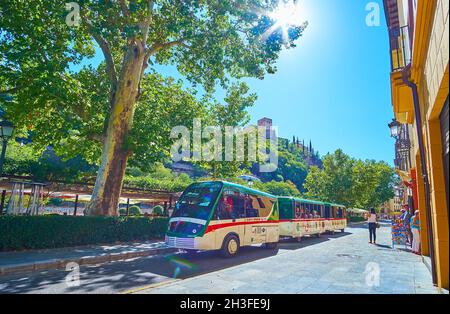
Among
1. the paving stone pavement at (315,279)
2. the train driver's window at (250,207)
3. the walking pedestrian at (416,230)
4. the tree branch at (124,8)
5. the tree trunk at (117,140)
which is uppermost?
the tree branch at (124,8)

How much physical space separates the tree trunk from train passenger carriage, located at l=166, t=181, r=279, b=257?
407 centimetres

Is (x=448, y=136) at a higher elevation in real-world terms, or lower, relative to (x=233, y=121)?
lower

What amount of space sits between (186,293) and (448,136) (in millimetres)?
5179

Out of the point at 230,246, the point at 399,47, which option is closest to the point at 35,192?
the point at 230,246

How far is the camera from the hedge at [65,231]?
9.75 meters

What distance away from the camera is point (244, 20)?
1430 centimetres

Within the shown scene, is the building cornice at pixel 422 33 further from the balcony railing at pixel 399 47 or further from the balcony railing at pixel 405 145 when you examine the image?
the balcony railing at pixel 405 145

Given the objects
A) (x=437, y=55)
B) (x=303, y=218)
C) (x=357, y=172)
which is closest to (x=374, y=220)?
(x=303, y=218)

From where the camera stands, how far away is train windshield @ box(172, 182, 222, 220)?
10.6 meters

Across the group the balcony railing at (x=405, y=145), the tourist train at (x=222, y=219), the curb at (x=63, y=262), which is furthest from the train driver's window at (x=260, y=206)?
the balcony railing at (x=405, y=145)

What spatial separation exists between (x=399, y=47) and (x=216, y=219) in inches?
323

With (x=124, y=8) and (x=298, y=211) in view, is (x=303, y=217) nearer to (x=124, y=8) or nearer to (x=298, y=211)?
(x=298, y=211)

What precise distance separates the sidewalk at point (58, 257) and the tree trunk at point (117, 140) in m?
2.13

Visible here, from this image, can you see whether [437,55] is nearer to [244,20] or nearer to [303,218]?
[244,20]
